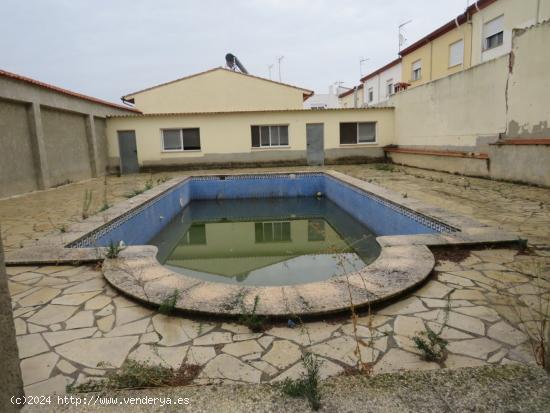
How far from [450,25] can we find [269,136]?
9.83 metres

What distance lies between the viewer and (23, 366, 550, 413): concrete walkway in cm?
164

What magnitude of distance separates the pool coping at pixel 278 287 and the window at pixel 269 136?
37.9 feet

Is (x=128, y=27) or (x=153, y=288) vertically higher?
(x=128, y=27)

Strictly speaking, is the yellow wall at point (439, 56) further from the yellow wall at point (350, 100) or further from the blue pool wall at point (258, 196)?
the blue pool wall at point (258, 196)

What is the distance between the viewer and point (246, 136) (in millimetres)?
15500

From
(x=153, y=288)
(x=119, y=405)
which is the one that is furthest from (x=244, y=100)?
(x=119, y=405)

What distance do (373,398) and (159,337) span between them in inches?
56.8

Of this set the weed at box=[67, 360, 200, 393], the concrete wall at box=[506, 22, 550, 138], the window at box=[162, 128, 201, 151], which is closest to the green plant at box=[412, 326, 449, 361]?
the weed at box=[67, 360, 200, 393]

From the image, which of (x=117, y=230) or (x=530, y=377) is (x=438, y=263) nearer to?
(x=530, y=377)

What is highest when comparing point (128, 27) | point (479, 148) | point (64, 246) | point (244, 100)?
point (128, 27)

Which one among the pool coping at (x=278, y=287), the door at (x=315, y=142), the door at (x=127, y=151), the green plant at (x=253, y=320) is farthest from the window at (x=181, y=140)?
the green plant at (x=253, y=320)

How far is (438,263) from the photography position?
3521 millimetres

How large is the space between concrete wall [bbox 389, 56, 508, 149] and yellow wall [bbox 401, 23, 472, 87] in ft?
12.0

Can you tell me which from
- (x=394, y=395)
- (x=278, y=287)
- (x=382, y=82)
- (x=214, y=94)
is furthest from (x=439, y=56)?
(x=394, y=395)
